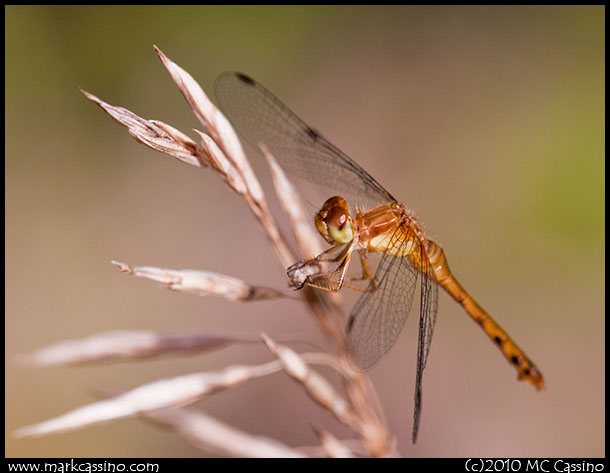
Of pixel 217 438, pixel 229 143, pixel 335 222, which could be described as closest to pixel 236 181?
pixel 229 143

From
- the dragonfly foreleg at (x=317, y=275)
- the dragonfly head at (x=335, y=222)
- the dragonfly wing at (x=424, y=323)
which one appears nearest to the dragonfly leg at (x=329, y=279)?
the dragonfly foreleg at (x=317, y=275)

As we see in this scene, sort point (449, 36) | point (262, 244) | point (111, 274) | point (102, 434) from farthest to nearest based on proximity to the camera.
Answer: point (449, 36) < point (262, 244) < point (111, 274) < point (102, 434)

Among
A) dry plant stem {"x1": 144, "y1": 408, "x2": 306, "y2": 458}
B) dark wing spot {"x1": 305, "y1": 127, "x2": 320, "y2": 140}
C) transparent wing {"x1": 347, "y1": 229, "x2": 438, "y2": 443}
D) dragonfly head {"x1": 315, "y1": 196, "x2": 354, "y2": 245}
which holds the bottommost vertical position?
dry plant stem {"x1": 144, "y1": 408, "x2": 306, "y2": 458}

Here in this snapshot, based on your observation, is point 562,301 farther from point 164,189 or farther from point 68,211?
point 68,211

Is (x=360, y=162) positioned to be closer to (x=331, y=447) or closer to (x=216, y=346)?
(x=216, y=346)

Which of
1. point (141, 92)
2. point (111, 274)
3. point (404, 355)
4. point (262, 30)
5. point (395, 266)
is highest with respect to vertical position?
point (262, 30)

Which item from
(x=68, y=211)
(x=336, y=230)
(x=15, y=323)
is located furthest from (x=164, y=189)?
(x=336, y=230)

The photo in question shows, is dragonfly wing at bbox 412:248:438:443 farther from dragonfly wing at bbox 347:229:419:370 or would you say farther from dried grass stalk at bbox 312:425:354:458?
dried grass stalk at bbox 312:425:354:458

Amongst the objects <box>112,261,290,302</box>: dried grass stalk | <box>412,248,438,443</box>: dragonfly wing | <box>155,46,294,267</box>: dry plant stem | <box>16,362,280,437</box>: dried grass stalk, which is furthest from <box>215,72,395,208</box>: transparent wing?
<box>16,362,280,437</box>: dried grass stalk
